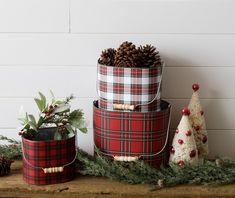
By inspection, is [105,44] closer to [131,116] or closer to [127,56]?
[127,56]

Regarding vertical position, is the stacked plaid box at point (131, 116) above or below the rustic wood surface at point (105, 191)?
above

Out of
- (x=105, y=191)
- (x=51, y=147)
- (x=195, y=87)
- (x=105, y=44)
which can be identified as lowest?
(x=105, y=191)

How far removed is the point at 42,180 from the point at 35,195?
0.04 meters

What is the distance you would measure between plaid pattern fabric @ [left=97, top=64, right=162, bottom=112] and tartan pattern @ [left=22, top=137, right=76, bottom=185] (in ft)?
0.56

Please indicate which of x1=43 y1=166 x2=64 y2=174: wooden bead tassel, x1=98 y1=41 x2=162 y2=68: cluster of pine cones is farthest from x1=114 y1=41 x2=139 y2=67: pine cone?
x1=43 y1=166 x2=64 y2=174: wooden bead tassel

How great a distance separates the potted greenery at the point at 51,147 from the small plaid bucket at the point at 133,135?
68 mm

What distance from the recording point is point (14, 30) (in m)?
1.27

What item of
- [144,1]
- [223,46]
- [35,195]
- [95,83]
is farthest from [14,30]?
[223,46]

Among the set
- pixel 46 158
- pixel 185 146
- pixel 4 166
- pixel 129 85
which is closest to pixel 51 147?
pixel 46 158

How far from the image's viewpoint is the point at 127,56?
1124 millimetres

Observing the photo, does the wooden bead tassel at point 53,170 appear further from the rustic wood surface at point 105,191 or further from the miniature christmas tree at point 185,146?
the miniature christmas tree at point 185,146

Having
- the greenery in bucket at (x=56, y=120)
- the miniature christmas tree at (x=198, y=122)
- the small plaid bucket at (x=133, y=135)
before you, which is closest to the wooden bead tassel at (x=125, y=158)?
the small plaid bucket at (x=133, y=135)

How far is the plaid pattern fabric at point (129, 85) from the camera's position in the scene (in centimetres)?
111

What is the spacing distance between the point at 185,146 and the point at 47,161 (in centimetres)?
39
